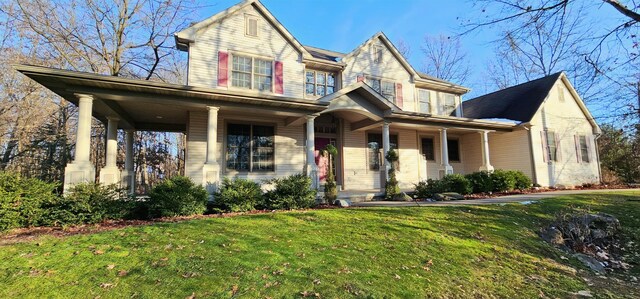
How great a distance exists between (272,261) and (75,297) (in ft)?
6.91

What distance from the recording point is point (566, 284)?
4293 millimetres

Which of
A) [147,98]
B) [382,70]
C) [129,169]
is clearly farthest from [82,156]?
[382,70]

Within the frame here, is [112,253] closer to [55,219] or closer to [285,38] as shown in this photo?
[55,219]

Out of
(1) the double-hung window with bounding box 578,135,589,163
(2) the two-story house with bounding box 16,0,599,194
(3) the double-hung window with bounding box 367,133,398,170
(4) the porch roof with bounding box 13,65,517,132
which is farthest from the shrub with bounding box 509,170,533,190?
(1) the double-hung window with bounding box 578,135,589,163

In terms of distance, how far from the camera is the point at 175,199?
785 centimetres

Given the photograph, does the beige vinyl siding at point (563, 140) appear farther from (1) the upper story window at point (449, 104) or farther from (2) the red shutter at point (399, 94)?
(2) the red shutter at point (399, 94)

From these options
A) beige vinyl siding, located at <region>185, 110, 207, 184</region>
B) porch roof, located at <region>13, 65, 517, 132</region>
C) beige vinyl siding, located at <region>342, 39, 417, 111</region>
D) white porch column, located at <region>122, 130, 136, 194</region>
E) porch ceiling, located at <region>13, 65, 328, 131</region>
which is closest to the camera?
porch ceiling, located at <region>13, 65, 328, 131</region>

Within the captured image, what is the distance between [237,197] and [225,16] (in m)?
7.18

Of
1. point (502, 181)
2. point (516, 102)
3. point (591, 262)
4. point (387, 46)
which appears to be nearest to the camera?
point (591, 262)

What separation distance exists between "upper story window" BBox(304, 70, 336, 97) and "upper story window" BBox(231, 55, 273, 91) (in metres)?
1.93

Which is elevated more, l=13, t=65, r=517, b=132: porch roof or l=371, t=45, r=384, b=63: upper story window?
l=371, t=45, r=384, b=63: upper story window

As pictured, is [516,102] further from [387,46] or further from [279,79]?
[279,79]

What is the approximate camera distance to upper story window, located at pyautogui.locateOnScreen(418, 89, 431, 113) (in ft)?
53.4

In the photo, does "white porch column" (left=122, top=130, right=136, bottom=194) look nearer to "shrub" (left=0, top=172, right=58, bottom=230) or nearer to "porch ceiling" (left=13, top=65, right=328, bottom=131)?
"porch ceiling" (left=13, top=65, right=328, bottom=131)
